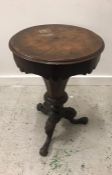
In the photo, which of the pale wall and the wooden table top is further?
the pale wall

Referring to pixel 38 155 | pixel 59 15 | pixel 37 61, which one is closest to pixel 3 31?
pixel 59 15

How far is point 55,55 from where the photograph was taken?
1.15 meters

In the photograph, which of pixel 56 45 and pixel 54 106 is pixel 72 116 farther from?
pixel 56 45

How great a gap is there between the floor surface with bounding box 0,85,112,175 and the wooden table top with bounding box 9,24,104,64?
598mm

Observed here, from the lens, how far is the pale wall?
1.72 metres

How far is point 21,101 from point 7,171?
2.09 ft

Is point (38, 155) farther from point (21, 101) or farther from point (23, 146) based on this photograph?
point (21, 101)

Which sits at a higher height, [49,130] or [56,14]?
[56,14]

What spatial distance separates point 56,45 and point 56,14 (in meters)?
0.60

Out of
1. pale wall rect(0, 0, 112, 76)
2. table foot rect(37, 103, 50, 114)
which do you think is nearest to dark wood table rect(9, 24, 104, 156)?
table foot rect(37, 103, 50, 114)

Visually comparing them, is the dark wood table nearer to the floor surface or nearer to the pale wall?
the floor surface

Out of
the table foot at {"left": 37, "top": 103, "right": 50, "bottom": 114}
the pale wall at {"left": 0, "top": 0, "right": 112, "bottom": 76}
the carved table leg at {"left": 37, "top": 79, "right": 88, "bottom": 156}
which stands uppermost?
the pale wall at {"left": 0, "top": 0, "right": 112, "bottom": 76}

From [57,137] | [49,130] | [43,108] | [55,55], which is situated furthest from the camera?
[43,108]

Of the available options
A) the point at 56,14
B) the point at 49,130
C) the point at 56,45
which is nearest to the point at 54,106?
the point at 49,130
